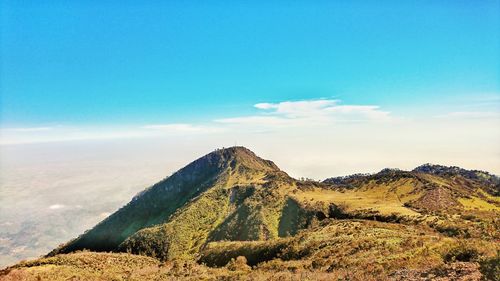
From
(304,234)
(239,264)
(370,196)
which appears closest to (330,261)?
(239,264)

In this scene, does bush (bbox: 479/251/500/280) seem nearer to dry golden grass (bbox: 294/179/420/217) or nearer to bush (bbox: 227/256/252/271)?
bush (bbox: 227/256/252/271)

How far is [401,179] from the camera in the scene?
145625 mm

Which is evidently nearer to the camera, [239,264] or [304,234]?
[239,264]

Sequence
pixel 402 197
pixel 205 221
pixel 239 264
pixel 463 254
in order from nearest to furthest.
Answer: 1. pixel 463 254
2. pixel 239 264
3. pixel 402 197
4. pixel 205 221

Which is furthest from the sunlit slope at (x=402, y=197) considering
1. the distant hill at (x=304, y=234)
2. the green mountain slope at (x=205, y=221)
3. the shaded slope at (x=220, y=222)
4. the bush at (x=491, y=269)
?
the bush at (x=491, y=269)

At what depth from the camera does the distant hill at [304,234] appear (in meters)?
37.1

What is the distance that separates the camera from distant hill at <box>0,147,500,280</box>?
3709 centimetres

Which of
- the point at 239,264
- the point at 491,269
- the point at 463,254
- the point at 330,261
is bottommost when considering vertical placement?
the point at 239,264

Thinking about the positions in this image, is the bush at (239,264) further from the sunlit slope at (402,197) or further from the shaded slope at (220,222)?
the sunlit slope at (402,197)

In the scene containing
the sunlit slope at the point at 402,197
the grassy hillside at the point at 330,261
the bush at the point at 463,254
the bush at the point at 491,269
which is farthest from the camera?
the sunlit slope at the point at 402,197

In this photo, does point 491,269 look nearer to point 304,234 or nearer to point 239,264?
point 239,264

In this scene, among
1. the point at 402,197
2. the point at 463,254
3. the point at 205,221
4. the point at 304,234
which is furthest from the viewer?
the point at 205,221

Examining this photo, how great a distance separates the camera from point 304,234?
7244 cm

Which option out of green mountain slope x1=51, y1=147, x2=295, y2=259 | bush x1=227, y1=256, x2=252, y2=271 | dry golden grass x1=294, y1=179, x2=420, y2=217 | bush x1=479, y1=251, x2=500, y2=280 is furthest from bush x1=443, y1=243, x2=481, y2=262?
green mountain slope x1=51, y1=147, x2=295, y2=259
